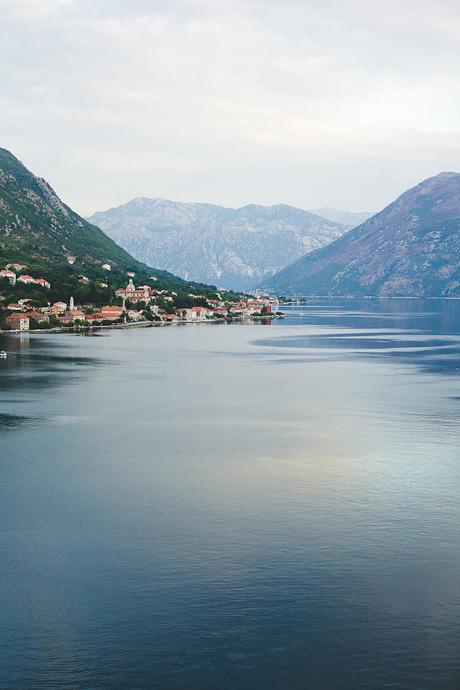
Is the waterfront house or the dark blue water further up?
the waterfront house

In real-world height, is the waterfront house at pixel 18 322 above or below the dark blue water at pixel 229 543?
above

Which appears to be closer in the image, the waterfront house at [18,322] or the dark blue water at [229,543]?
the dark blue water at [229,543]

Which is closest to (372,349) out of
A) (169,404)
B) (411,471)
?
(169,404)

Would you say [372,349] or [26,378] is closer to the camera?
[26,378]

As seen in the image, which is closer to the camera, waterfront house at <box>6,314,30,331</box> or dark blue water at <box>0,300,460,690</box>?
dark blue water at <box>0,300,460,690</box>

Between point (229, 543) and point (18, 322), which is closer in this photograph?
point (229, 543)

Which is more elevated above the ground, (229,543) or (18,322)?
(18,322)

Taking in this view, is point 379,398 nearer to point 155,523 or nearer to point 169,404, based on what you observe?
point 169,404

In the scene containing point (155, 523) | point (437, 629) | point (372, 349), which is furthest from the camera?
point (372, 349)
